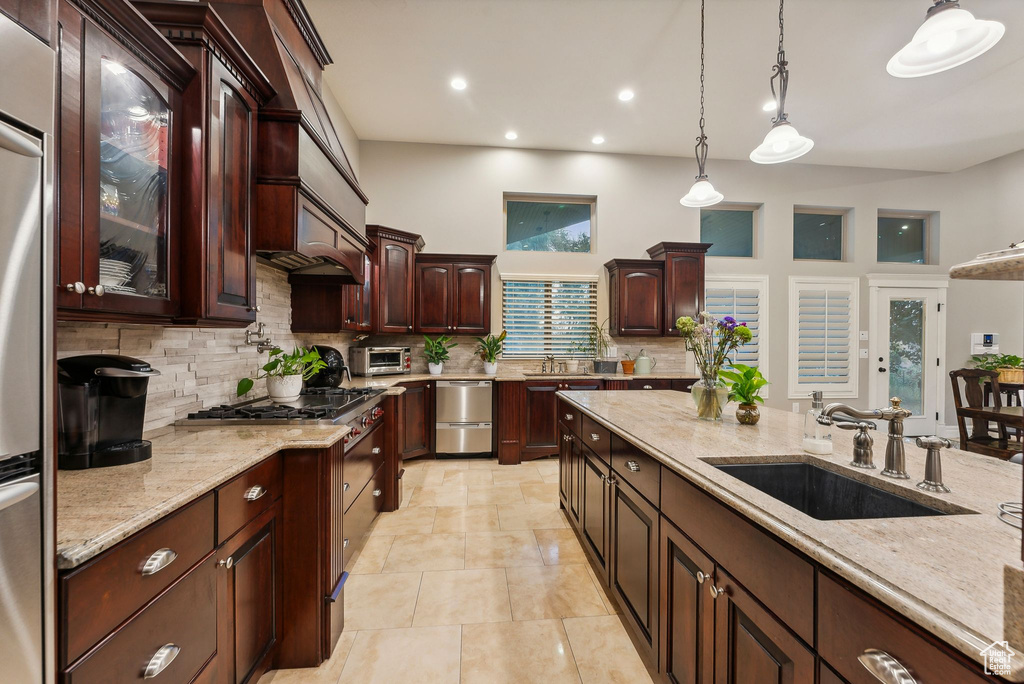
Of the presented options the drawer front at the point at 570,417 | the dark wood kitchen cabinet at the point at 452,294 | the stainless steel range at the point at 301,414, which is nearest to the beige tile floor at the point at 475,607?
the drawer front at the point at 570,417

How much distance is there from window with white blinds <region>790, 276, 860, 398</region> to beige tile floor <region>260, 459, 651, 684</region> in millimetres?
4284

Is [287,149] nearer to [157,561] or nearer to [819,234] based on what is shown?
[157,561]

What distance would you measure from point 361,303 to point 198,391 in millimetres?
1822

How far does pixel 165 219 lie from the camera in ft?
4.42

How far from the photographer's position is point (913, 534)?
2.41ft

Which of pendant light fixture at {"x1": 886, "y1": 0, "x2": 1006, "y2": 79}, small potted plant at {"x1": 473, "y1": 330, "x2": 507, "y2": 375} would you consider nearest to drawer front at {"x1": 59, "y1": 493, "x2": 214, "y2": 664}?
pendant light fixture at {"x1": 886, "y1": 0, "x2": 1006, "y2": 79}

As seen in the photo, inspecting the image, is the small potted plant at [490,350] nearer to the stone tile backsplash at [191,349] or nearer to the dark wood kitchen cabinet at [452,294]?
the dark wood kitchen cabinet at [452,294]

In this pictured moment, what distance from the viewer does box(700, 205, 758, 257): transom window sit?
17.3 ft

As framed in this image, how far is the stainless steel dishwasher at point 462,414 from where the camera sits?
4.18 metres

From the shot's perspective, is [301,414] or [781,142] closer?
[301,414]

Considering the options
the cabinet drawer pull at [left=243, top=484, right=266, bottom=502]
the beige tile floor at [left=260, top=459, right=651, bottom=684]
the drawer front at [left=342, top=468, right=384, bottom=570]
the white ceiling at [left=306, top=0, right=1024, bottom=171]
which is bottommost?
the beige tile floor at [left=260, top=459, right=651, bottom=684]

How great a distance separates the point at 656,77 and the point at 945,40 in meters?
2.18

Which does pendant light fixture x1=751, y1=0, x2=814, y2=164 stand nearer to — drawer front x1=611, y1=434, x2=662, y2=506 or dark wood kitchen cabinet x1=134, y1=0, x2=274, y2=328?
drawer front x1=611, y1=434, x2=662, y2=506

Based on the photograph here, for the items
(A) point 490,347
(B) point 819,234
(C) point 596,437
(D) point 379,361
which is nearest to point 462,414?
(A) point 490,347
